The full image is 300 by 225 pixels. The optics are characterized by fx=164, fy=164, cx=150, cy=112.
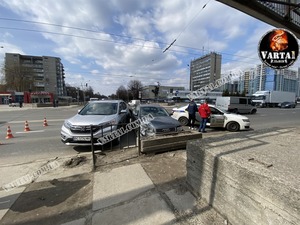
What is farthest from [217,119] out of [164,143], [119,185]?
[119,185]

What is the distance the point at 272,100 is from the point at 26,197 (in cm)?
4317

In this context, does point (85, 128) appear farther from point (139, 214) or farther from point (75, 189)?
point (139, 214)

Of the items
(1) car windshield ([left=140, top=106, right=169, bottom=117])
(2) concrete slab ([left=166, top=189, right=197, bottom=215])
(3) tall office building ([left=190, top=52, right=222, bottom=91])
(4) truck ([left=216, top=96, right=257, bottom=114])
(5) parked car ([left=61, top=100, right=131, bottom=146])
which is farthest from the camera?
(3) tall office building ([left=190, top=52, right=222, bottom=91])

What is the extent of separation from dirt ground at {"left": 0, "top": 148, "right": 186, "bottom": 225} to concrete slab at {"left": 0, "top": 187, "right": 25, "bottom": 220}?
80 mm

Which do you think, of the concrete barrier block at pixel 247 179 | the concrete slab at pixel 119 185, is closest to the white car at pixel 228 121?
the concrete barrier block at pixel 247 179

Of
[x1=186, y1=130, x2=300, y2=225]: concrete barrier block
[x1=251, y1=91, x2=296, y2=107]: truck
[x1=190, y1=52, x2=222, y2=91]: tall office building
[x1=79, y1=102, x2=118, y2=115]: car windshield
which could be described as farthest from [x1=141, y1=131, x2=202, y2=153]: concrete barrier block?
[x1=251, y1=91, x2=296, y2=107]: truck

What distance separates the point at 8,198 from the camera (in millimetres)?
2939

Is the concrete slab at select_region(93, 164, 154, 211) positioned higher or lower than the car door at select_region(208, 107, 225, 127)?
lower

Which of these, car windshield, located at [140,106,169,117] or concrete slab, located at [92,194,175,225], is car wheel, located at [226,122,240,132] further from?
concrete slab, located at [92,194,175,225]

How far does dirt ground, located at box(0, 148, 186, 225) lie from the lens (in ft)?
8.11

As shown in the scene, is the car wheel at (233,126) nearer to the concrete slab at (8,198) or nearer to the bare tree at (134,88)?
the concrete slab at (8,198)

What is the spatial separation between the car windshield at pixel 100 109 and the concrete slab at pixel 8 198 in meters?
3.53

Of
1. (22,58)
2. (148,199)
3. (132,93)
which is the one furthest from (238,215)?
(22,58)
